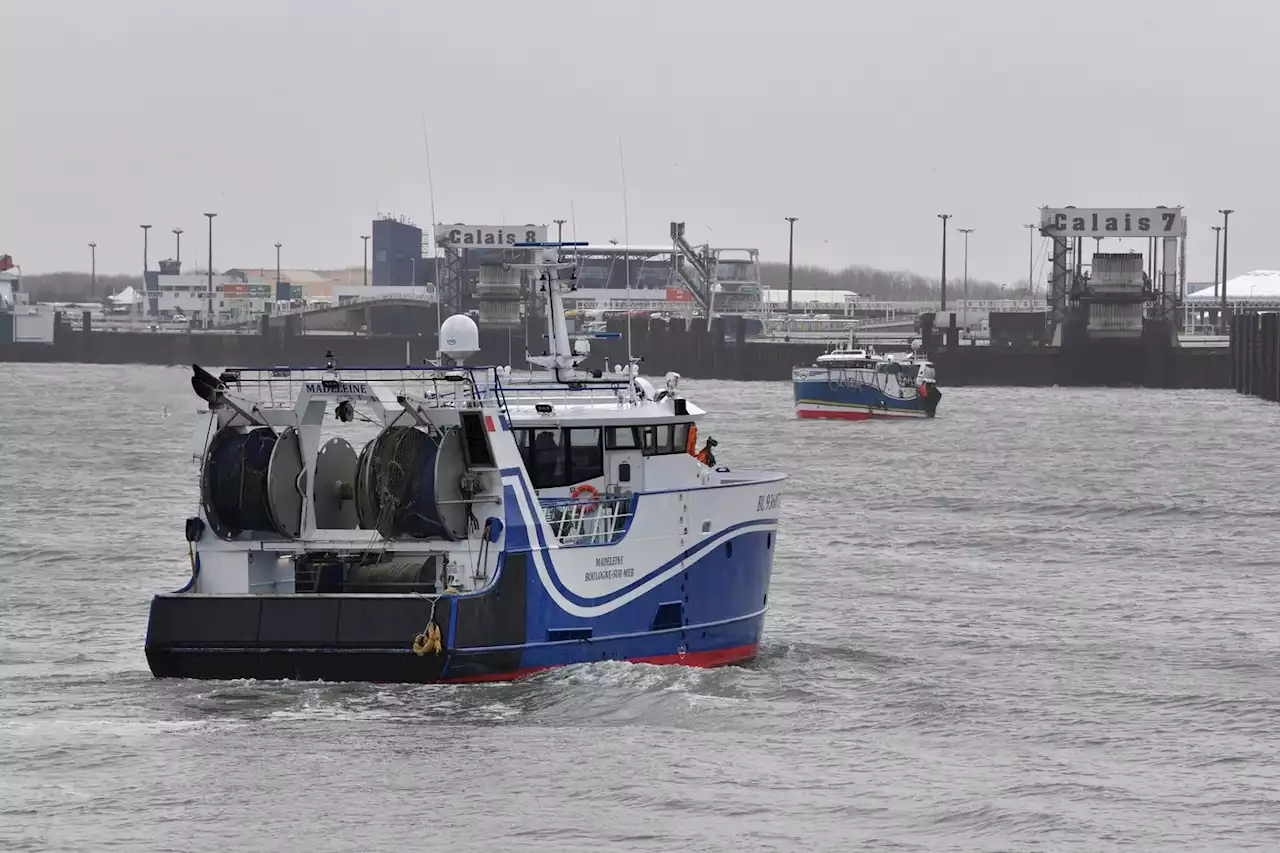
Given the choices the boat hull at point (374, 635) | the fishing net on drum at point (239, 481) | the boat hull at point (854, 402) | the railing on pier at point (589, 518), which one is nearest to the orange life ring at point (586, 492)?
the railing on pier at point (589, 518)

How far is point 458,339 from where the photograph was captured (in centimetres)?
2434

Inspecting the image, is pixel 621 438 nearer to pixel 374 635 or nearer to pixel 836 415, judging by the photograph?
pixel 374 635

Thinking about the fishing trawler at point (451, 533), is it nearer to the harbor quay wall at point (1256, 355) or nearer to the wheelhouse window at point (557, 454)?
the wheelhouse window at point (557, 454)

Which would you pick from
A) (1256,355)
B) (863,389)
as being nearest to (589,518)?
(863,389)

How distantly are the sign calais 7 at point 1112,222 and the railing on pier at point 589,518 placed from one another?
113273 millimetres

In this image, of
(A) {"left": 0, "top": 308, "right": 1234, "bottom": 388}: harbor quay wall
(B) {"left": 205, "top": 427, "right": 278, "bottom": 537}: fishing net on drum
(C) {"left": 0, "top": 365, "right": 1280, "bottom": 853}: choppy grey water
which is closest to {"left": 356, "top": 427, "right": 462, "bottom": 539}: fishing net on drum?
(B) {"left": 205, "top": 427, "right": 278, "bottom": 537}: fishing net on drum

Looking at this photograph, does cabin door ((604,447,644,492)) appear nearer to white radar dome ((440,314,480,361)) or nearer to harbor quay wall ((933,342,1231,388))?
white radar dome ((440,314,480,361))

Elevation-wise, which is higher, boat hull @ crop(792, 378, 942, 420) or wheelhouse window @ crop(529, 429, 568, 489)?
wheelhouse window @ crop(529, 429, 568, 489)

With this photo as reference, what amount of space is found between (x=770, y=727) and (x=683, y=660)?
2.25 m

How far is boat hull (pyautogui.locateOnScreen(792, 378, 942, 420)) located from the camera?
9181 centimetres

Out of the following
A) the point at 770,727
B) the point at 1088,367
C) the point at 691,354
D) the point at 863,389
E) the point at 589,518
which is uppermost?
the point at 691,354

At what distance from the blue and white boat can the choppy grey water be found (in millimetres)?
51319

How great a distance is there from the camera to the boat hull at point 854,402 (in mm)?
91812

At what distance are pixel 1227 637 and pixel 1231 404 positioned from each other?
3090 inches
